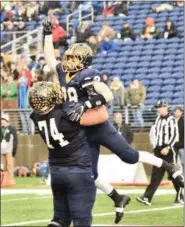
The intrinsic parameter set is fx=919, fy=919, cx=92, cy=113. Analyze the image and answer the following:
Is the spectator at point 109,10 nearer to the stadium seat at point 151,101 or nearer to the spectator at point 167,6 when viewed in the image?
the spectator at point 167,6

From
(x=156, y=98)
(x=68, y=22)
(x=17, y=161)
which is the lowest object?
(x=17, y=161)

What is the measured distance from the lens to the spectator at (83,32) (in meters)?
26.0

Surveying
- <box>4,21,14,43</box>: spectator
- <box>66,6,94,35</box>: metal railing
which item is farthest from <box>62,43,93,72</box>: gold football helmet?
<box>4,21,14,43</box>: spectator

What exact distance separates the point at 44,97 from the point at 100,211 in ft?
20.2

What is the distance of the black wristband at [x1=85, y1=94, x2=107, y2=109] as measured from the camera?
25.6ft

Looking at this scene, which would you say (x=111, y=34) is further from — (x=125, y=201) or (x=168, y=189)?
(x=125, y=201)

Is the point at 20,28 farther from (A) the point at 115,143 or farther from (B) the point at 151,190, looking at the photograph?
(A) the point at 115,143

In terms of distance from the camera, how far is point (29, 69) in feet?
83.5

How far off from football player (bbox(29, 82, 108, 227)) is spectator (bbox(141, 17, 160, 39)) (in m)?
18.2

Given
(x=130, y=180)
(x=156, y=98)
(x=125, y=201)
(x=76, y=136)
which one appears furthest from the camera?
(x=156, y=98)

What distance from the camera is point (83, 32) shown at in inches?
1028

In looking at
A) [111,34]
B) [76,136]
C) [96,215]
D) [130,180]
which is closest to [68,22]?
[111,34]

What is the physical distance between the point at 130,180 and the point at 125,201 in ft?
31.8

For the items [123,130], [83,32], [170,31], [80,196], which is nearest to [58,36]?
[83,32]
